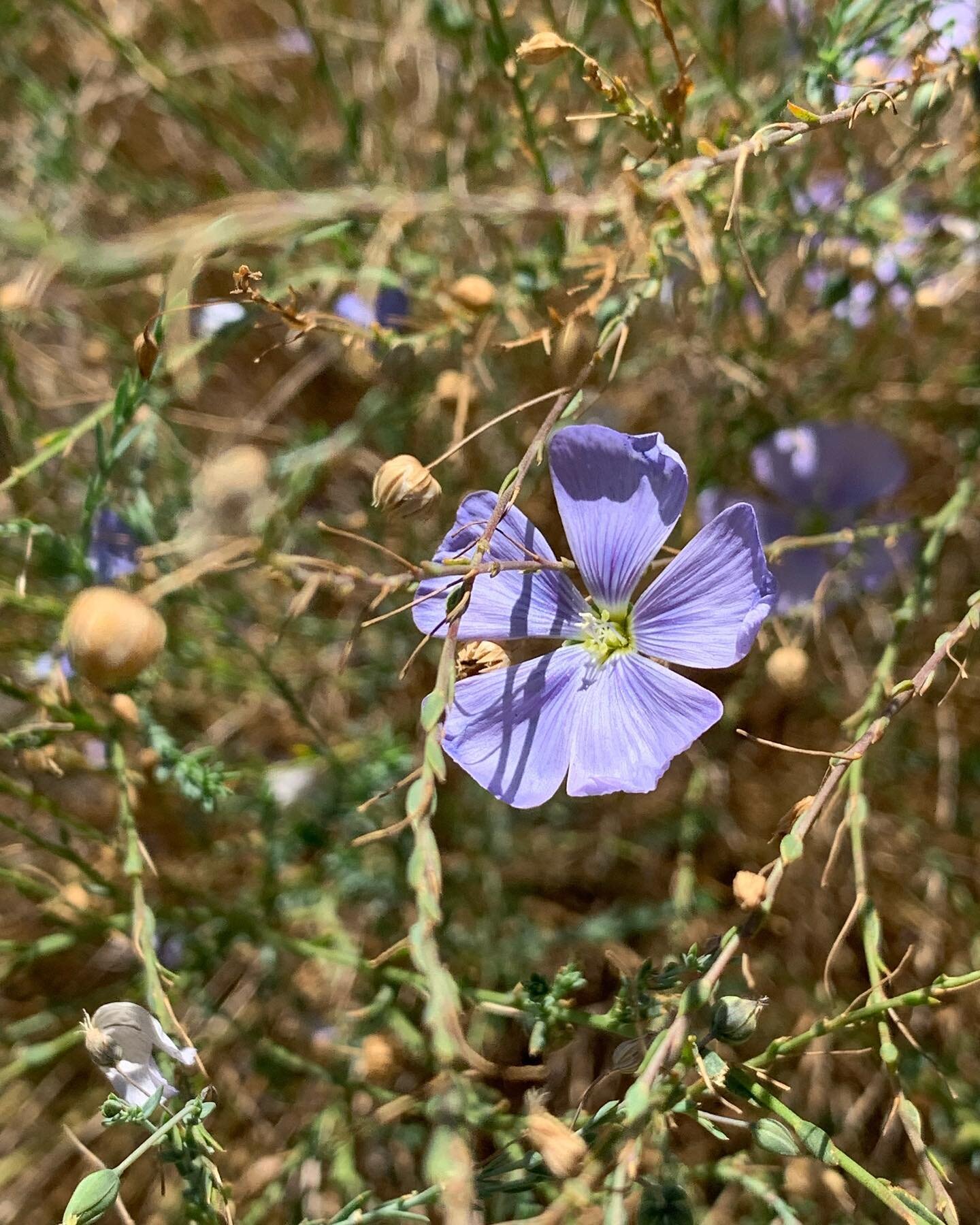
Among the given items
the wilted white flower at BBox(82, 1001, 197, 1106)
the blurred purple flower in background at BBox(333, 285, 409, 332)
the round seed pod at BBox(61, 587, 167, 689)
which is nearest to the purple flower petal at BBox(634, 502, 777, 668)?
the round seed pod at BBox(61, 587, 167, 689)

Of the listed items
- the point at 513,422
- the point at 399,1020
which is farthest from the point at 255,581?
the point at 399,1020

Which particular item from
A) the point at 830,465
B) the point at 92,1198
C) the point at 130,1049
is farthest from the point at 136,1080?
the point at 830,465

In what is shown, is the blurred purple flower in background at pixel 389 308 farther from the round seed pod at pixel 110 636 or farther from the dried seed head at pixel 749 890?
the dried seed head at pixel 749 890

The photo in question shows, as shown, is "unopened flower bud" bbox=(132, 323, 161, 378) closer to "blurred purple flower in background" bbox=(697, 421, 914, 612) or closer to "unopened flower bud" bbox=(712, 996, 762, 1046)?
"unopened flower bud" bbox=(712, 996, 762, 1046)

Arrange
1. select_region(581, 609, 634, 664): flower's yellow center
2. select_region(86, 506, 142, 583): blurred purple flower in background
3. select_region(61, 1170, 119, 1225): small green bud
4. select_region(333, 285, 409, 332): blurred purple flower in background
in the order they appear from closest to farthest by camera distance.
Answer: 1. select_region(61, 1170, 119, 1225): small green bud
2. select_region(581, 609, 634, 664): flower's yellow center
3. select_region(86, 506, 142, 583): blurred purple flower in background
4. select_region(333, 285, 409, 332): blurred purple flower in background

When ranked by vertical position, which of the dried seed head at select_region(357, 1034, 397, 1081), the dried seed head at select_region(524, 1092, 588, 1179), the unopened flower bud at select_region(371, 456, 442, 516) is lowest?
the dried seed head at select_region(357, 1034, 397, 1081)

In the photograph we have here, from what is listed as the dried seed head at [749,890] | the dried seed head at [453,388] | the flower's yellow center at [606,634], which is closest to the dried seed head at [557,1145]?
the dried seed head at [749,890]

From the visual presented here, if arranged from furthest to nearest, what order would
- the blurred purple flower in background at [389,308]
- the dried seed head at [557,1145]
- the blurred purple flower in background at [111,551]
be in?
the blurred purple flower in background at [389,308] → the blurred purple flower in background at [111,551] → the dried seed head at [557,1145]
